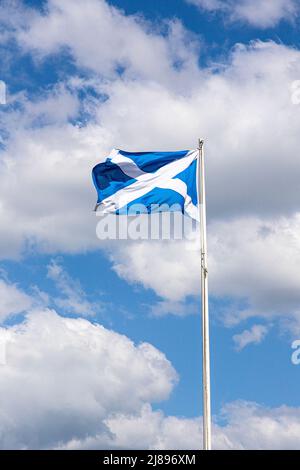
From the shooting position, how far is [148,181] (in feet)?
148

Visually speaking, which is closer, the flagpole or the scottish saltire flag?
the flagpole

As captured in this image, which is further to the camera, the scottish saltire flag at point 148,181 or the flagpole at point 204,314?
the scottish saltire flag at point 148,181

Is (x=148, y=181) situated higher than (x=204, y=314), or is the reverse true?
(x=148, y=181)

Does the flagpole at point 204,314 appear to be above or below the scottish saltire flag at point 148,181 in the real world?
below

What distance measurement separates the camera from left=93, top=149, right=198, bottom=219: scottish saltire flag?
145 feet

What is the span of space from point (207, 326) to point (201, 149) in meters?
10.6

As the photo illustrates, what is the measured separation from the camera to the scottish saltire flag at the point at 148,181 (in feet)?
145

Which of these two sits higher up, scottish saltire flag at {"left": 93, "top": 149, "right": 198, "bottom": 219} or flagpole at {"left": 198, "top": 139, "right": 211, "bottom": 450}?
scottish saltire flag at {"left": 93, "top": 149, "right": 198, "bottom": 219}

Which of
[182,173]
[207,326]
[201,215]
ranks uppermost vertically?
[182,173]
